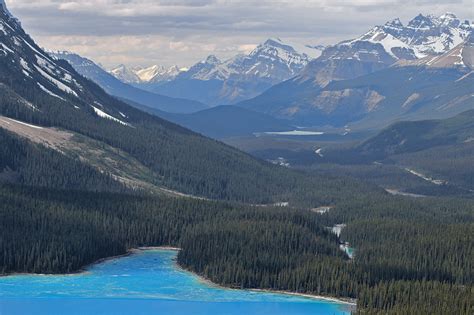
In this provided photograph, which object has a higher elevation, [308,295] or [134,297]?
[308,295]

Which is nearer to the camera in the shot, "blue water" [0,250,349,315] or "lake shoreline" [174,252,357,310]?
"blue water" [0,250,349,315]

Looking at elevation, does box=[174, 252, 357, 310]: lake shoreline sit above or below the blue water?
above

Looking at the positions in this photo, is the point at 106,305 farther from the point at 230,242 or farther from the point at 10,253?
the point at 230,242

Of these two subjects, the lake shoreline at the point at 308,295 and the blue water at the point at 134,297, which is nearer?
the blue water at the point at 134,297

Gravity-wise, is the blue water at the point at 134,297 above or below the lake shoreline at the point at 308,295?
below

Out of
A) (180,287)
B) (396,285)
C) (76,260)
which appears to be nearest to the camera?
(396,285)

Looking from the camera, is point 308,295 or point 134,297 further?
point 308,295

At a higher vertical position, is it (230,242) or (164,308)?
(230,242)

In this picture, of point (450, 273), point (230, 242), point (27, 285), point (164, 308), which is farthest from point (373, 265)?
point (27, 285)
